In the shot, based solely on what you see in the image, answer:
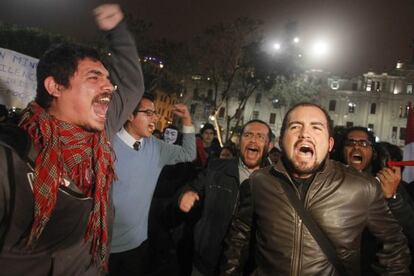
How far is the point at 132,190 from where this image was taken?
→ 411 cm

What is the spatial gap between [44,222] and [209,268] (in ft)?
8.11

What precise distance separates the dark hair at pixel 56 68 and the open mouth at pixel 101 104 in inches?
8.3

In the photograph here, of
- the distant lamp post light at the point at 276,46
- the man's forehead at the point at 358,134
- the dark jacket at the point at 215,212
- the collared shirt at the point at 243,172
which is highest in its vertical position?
the distant lamp post light at the point at 276,46

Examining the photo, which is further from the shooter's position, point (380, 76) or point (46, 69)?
point (380, 76)

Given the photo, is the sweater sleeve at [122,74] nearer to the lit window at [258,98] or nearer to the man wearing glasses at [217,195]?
the man wearing glasses at [217,195]

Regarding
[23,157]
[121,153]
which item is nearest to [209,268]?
[121,153]

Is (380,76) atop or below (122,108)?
atop

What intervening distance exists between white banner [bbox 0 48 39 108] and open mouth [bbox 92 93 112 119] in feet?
13.5

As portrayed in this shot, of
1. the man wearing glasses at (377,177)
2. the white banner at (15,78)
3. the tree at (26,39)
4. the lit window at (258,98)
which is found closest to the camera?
the man wearing glasses at (377,177)

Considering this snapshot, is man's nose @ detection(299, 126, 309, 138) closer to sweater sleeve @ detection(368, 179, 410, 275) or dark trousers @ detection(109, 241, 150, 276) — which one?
sweater sleeve @ detection(368, 179, 410, 275)

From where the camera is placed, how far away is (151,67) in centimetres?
2992

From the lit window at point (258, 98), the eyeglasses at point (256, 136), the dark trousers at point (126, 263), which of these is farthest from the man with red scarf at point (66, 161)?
the lit window at point (258, 98)

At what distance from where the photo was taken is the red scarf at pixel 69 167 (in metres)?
1.98

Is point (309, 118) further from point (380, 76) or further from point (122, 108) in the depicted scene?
point (380, 76)
